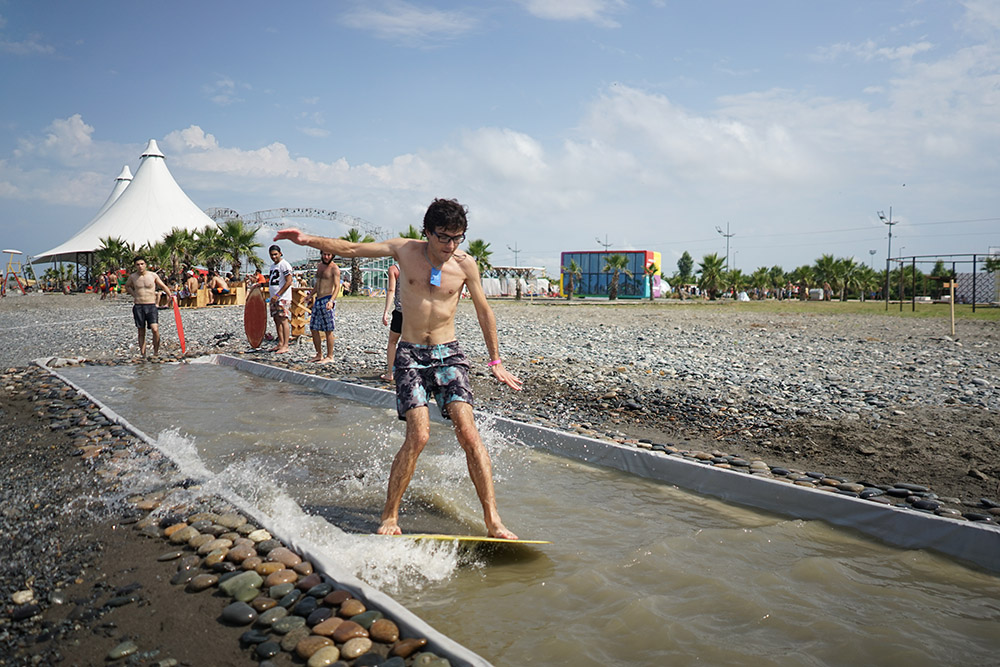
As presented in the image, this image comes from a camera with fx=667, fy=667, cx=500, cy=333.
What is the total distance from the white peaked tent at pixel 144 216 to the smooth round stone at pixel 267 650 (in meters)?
55.3

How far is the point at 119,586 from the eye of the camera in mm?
3471

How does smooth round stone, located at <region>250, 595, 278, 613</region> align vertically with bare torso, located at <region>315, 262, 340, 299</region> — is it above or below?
below

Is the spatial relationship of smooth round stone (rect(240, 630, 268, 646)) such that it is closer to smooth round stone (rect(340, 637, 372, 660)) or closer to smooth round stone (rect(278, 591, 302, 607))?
smooth round stone (rect(278, 591, 302, 607))

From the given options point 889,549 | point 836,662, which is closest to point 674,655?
point 836,662

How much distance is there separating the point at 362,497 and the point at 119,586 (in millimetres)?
2031

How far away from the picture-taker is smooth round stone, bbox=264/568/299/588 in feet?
11.4

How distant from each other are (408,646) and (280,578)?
102cm

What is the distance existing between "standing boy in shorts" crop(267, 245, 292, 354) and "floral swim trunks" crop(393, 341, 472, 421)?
9191 millimetres

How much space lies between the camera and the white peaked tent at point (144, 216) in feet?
173

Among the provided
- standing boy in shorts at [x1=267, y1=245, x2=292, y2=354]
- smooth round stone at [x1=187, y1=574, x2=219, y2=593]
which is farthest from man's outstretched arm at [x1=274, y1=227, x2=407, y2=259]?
standing boy in shorts at [x1=267, y1=245, x2=292, y2=354]

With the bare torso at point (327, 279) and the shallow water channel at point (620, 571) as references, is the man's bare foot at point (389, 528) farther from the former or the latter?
the bare torso at point (327, 279)

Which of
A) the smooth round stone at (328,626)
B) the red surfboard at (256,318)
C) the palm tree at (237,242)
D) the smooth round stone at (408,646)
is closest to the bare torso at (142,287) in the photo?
the red surfboard at (256,318)

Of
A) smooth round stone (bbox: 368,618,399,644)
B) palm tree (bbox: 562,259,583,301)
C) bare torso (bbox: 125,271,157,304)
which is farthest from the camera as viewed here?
palm tree (bbox: 562,259,583,301)

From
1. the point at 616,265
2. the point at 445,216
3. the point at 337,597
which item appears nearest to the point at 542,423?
the point at 445,216
